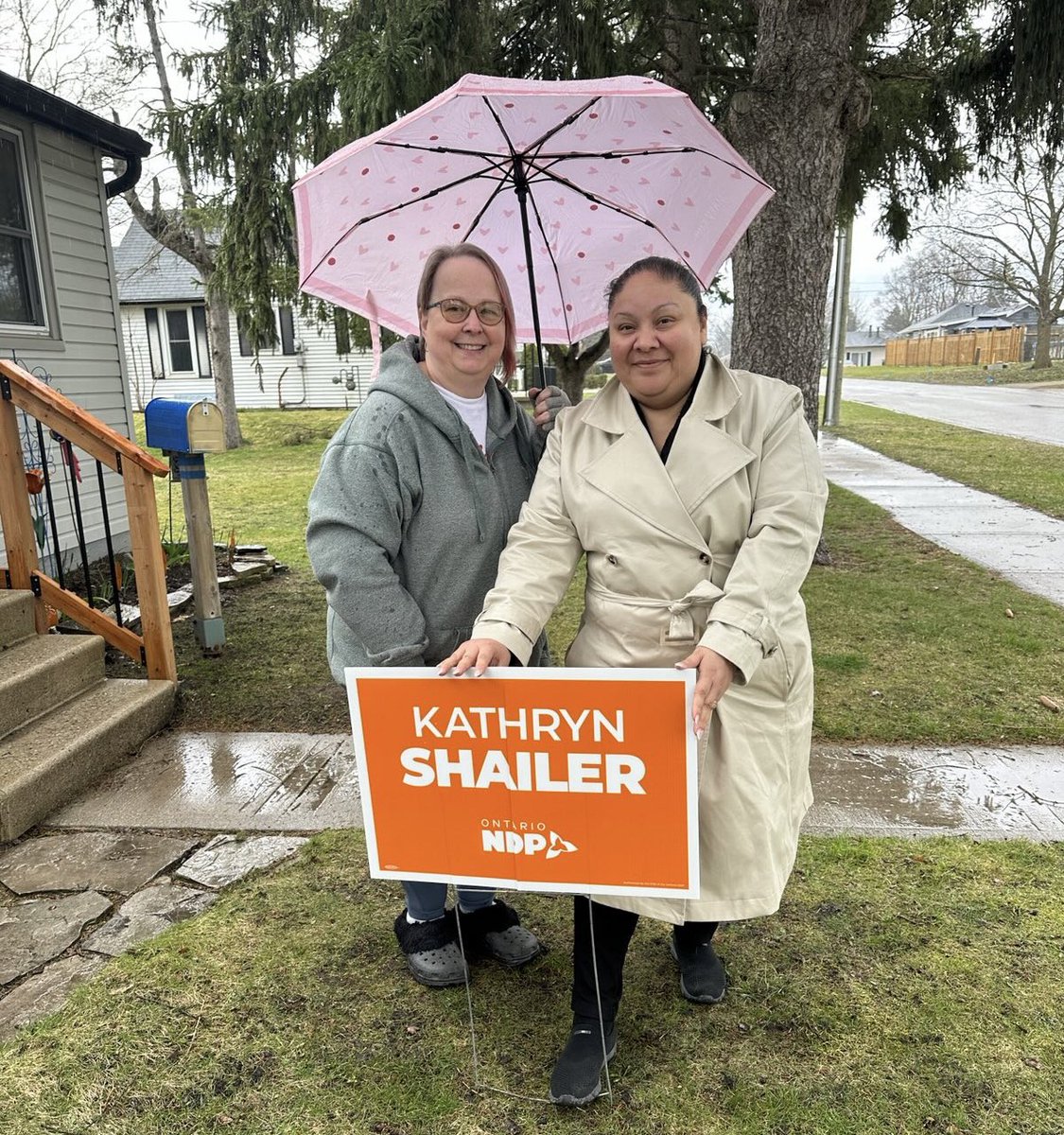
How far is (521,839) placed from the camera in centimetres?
190

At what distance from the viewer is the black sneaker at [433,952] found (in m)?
2.42

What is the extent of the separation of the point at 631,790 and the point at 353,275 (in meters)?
1.77

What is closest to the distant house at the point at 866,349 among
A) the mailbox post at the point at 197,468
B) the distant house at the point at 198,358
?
the distant house at the point at 198,358

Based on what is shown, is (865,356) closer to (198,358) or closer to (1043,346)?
(1043,346)

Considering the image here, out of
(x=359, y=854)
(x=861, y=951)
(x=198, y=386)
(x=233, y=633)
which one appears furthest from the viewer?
(x=198, y=386)

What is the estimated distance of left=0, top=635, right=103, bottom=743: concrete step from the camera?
12.3ft

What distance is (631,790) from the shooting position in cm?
183

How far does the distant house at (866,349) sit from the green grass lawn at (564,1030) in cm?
9793

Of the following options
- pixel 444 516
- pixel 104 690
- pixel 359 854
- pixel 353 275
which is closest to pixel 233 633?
pixel 104 690

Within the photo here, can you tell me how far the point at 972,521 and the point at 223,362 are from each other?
1383cm

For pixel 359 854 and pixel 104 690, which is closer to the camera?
pixel 359 854

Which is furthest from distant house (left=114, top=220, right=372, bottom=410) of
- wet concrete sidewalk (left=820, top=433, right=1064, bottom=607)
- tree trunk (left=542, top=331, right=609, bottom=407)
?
wet concrete sidewalk (left=820, top=433, right=1064, bottom=607)

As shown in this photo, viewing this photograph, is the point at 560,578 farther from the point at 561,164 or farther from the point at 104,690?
the point at 104,690

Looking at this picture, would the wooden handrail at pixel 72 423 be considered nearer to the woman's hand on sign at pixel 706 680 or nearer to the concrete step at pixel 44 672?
the concrete step at pixel 44 672
